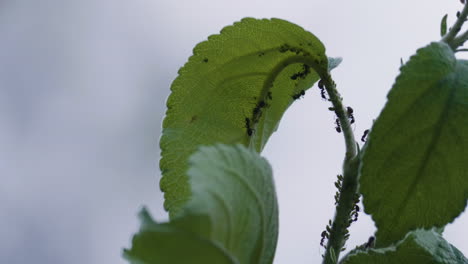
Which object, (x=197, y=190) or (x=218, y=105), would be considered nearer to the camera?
(x=197, y=190)

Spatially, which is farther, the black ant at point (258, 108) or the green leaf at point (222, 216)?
the black ant at point (258, 108)

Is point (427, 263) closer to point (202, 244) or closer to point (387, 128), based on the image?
point (387, 128)

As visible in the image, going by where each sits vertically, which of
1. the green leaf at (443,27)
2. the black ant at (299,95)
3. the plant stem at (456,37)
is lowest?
the plant stem at (456,37)

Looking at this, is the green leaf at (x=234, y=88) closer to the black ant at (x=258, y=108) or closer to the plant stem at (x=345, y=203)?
the black ant at (x=258, y=108)

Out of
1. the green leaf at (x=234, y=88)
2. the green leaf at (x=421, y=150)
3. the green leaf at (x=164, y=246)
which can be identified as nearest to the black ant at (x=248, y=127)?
the green leaf at (x=234, y=88)

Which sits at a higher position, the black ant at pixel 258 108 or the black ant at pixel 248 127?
the black ant at pixel 258 108

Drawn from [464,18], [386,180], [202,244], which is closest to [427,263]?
[386,180]

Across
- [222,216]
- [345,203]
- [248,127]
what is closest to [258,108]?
[248,127]

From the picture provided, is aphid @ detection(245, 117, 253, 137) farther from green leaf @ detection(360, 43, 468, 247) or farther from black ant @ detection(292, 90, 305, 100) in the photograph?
green leaf @ detection(360, 43, 468, 247)

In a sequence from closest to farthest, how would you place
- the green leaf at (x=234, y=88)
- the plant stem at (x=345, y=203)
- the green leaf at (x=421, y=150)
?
the green leaf at (x=421, y=150) → the plant stem at (x=345, y=203) → the green leaf at (x=234, y=88)
